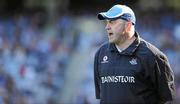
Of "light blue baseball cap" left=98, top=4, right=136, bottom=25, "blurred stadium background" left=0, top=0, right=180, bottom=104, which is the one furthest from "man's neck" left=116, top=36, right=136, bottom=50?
"blurred stadium background" left=0, top=0, right=180, bottom=104

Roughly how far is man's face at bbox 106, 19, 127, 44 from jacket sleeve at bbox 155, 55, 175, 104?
35 centimetres

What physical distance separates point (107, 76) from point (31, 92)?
26.1 feet

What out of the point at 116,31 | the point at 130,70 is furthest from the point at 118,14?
the point at 130,70

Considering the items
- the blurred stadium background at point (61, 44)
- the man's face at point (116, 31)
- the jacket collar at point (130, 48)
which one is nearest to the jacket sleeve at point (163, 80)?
the jacket collar at point (130, 48)

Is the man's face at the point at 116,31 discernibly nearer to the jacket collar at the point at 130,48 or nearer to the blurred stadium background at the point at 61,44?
the jacket collar at the point at 130,48

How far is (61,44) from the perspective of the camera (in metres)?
14.8

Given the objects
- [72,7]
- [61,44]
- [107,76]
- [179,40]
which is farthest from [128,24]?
[72,7]

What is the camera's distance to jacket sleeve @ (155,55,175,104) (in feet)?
18.6

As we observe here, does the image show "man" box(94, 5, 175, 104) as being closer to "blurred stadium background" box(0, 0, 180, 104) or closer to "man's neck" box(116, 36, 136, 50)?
"man's neck" box(116, 36, 136, 50)

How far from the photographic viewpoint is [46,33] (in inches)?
611

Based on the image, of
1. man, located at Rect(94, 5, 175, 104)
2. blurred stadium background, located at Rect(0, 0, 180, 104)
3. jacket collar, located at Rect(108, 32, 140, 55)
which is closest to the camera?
man, located at Rect(94, 5, 175, 104)

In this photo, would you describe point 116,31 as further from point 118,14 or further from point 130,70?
point 130,70

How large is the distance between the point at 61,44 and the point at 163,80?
9.19 m

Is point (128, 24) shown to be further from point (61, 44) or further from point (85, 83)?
point (61, 44)
